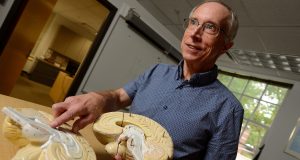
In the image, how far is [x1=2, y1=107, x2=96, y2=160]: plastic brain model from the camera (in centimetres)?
46

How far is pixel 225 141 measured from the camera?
2.86ft

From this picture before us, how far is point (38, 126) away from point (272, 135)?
4.76m

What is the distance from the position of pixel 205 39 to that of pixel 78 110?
585mm

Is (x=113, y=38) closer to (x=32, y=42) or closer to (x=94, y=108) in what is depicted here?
(x=32, y=42)

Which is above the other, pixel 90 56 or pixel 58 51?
pixel 90 56

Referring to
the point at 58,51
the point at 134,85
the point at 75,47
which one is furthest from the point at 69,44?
the point at 134,85

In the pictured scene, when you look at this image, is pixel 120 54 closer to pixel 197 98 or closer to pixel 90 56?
pixel 90 56

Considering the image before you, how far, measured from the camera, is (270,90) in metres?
5.05

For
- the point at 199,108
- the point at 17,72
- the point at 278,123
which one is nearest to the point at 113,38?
the point at 17,72


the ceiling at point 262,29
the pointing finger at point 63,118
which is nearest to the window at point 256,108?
the ceiling at point 262,29

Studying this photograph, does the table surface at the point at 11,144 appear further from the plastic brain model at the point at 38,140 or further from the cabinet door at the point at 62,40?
the cabinet door at the point at 62,40

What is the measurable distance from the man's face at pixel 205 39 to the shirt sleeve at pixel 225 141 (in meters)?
0.25

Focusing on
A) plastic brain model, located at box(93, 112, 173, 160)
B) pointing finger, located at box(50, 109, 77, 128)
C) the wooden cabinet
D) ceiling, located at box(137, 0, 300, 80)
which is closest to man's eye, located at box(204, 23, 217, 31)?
plastic brain model, located at box(93, 112, 173, 160)

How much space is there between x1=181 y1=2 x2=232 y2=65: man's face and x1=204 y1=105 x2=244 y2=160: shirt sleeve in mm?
249
